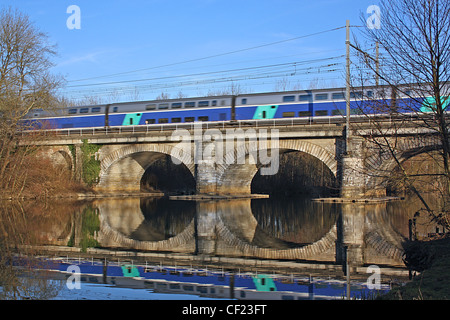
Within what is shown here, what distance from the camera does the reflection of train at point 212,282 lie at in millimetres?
7641

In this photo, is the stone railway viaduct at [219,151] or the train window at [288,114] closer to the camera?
the stone railway viaduct at [219,151]

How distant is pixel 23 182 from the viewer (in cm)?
2855

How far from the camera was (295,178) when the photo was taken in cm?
3809

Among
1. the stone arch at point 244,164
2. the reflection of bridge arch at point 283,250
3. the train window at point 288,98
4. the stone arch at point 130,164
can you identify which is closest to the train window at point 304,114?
the train window at point 288,98

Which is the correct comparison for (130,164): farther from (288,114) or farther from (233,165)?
(288,114)

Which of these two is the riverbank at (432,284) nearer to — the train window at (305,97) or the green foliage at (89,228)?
the green foliage at (89,228)

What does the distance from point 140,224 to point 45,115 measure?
2187 cm

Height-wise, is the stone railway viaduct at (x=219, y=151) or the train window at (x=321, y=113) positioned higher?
the train window at (x=321, y=113)

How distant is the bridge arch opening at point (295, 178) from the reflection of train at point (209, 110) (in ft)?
31.0

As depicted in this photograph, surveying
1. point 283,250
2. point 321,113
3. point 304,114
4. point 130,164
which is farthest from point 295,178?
point 283,250
